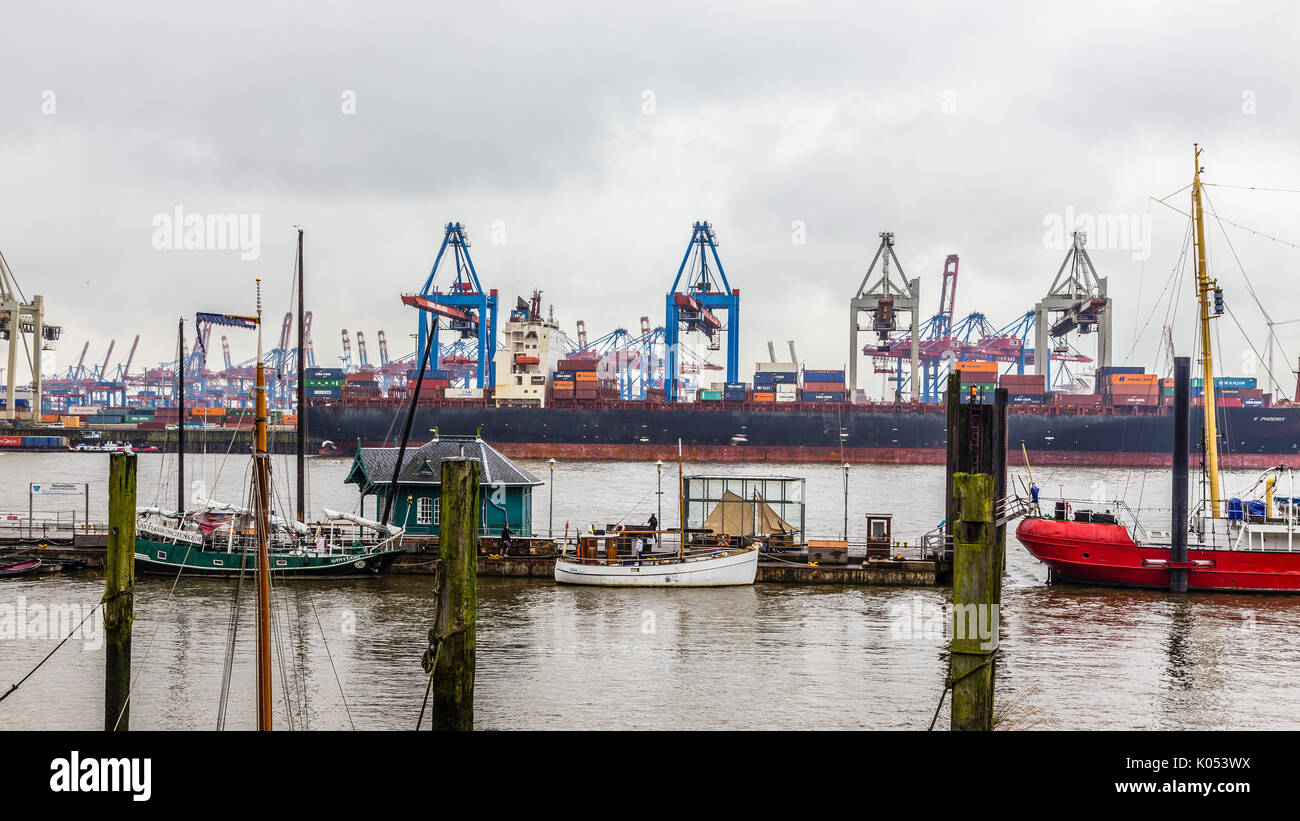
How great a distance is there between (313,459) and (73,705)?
298 ft

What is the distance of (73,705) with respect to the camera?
709 inches

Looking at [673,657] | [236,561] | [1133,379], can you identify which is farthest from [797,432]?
[673,657]

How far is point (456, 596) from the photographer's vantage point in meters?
Answer: 12.3

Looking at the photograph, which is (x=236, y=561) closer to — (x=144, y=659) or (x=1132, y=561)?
(x=144, y=659)

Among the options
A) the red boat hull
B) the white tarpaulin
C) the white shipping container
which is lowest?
the red boat hull

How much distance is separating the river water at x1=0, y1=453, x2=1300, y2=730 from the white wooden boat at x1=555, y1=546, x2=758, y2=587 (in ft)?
1.46

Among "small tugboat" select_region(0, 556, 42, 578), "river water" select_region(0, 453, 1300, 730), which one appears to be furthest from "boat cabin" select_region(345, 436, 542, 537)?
"small tugboat" select_region(0, 556, 42, 578)

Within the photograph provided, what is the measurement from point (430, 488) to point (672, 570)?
27.4 ft

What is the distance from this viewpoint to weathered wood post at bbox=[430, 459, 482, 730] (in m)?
12.2

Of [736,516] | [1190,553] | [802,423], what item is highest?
[802,423]

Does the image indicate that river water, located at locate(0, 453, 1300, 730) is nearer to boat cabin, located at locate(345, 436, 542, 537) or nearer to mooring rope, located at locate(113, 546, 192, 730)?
mooring rope, located at locate(113, 546, 192, 730)

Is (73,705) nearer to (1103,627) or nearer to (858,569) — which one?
(858,569)

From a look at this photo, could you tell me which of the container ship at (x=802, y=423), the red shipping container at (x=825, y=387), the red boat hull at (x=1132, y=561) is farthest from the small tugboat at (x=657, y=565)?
the red shipping container at (x=825, y=387)

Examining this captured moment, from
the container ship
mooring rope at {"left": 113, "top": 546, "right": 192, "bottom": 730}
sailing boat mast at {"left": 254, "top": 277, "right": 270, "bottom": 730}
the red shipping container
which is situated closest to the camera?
sailing boat mast at {"left": 254, "top": 277, "right": 270, "bottom": 730}
